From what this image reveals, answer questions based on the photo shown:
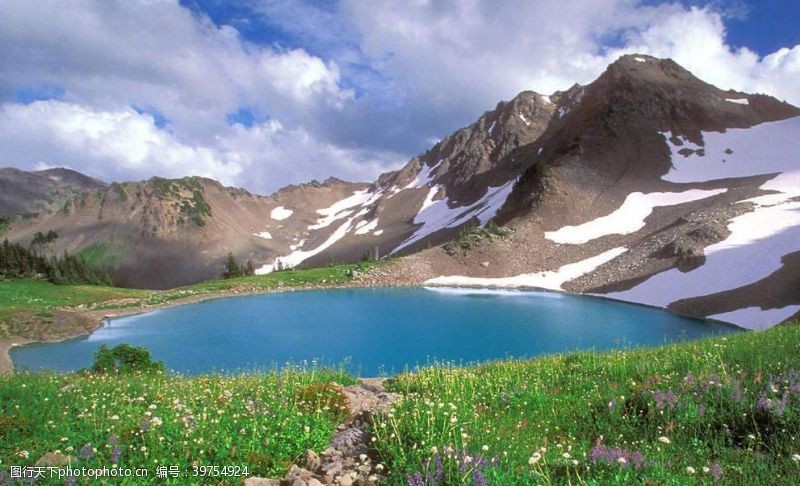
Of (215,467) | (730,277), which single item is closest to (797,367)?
(215,467)

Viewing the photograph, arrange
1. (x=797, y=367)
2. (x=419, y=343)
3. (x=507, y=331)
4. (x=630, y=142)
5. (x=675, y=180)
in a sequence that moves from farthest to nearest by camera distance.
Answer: (x=630, y=142) → (x=675, y=180) → (x=507, y=331) → (x=419, y=343) → (x=797, y=367)

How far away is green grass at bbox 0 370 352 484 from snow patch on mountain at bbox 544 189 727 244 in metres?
108

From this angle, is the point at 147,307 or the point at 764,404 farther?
the point at 147,307

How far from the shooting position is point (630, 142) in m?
138

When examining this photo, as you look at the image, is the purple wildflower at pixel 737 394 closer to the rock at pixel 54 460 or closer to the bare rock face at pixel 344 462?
the bare rock face at pixel 344 462

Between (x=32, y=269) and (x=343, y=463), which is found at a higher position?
(x=32, y=269)

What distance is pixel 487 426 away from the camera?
8242 mm

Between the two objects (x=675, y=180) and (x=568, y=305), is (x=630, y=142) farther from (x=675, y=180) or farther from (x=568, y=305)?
(x=568, y=305)

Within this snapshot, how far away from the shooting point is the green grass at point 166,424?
283 inches

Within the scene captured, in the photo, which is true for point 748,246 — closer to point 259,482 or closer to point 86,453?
point 259,482

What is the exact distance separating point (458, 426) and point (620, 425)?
10.3ft

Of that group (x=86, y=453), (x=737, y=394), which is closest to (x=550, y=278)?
(x=737, y=394)

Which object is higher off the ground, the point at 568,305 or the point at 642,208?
the point at 642,208

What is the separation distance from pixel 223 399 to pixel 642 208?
122m
